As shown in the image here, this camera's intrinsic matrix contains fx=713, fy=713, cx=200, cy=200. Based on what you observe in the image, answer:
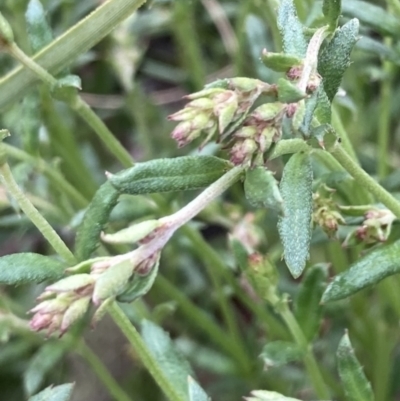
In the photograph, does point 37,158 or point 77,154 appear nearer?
point 37,158

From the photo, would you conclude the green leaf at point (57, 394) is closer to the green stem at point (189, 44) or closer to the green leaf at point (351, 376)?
the green leaf at point (351, 376)

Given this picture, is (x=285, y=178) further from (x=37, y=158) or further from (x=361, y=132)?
(x=361, y=132)

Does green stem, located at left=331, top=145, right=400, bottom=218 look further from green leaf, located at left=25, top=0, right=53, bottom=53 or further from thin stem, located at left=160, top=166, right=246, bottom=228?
green leaf, located at left=25, top=0, right=53, bottom=53

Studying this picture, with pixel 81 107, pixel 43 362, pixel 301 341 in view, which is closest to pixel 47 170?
pixel 81 107

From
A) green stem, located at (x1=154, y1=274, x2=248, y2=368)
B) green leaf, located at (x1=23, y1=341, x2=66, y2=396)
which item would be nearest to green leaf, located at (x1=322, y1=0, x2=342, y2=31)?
green stem, located at (x1=154, y1=274, x2=248, y2=368)

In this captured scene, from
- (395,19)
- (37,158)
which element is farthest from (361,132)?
(37,158)

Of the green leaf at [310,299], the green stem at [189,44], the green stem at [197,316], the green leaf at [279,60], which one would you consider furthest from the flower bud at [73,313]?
the green stem at [189,44]
